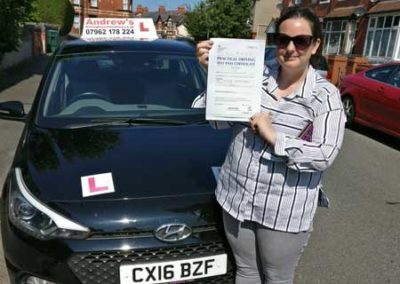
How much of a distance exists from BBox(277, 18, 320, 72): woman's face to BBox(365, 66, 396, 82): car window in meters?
6.44

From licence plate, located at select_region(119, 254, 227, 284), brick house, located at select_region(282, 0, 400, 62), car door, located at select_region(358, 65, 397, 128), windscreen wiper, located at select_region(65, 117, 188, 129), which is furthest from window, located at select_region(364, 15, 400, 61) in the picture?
licence plate, located at select_region(119, 254, 227, 284)

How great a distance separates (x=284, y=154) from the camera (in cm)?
171

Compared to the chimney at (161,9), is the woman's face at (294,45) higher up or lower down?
lower down

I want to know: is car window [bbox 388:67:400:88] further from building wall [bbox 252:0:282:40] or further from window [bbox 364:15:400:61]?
building wall [bbox 252:0:282:40]

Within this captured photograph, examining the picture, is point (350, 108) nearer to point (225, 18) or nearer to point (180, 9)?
point (225, 18)

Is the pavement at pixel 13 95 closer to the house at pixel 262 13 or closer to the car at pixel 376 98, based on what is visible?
the car at pixel 376 98

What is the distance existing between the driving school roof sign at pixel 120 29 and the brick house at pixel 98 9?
151 feet

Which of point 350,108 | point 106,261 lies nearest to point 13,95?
point 350,108

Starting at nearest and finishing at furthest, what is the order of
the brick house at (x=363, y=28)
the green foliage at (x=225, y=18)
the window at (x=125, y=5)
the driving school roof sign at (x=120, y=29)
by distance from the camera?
1. the driving school roof sign at (x=120, y=29)
2. the brick house at (x=363, y=28)
3. the green foliage at (x=225, y=18)
4. the window at (x=125, y=5)

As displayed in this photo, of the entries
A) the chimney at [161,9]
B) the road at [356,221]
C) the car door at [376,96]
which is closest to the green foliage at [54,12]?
the road at [356,221]

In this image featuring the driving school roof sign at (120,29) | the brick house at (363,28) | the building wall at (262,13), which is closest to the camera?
the driving school roof sign at (120,29)

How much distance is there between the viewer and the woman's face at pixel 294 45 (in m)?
1.76

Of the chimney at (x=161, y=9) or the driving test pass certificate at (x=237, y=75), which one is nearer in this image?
the driving test pass certificate at (x=237, y=75)

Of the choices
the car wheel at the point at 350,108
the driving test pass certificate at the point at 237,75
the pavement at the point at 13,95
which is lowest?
the pavement at the point at 13,95
